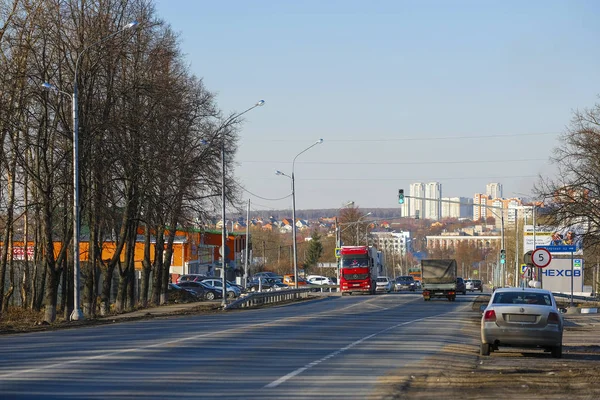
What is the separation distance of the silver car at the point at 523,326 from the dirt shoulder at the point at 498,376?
32 centimetres

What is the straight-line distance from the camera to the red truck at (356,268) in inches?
2699

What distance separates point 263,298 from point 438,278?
12.9m

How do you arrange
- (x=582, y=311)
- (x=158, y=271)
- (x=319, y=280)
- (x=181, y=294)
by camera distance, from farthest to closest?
(x=319, y=280)
(x=181, y=294)
(x=158, y=271)
(x=582, y=311)

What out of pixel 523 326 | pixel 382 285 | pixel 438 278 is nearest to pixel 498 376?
pixel 523 326

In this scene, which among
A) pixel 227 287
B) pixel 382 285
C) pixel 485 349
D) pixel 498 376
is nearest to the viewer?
pixel 498 376

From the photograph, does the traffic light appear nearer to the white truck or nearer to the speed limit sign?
the white truck

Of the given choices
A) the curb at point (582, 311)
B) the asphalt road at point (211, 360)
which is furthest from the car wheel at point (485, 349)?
the curb at point (582, 311)

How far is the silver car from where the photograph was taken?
18636mm

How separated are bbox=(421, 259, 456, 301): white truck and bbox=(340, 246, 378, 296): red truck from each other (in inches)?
372

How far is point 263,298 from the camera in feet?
177

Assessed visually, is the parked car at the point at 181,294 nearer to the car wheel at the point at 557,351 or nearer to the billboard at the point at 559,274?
the billboard at the point at 559,274

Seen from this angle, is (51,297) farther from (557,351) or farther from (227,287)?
(227,287)

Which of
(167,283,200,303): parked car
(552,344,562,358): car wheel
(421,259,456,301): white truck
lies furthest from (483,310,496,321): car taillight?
(421,259,456,301): white truck

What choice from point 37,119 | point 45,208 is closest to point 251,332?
point 45,208
